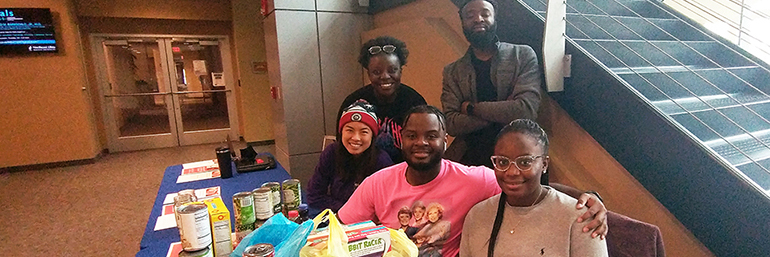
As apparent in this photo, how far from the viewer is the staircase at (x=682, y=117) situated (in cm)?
149

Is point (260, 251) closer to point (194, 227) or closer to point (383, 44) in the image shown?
point (194, 227)

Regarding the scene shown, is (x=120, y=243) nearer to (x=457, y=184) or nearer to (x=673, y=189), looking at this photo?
(x=457, y=184)

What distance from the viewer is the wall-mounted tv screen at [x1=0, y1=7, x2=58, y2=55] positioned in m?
4.81

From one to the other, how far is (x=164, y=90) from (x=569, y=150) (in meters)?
6.24

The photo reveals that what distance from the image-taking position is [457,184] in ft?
4.26

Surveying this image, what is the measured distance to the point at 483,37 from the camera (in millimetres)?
1734

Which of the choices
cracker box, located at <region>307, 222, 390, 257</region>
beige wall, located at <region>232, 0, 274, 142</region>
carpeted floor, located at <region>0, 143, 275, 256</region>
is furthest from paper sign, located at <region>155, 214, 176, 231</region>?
beige wall, located at <region>232, 0, 274, 142</region>

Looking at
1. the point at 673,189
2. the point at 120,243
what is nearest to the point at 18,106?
the point at 120,243

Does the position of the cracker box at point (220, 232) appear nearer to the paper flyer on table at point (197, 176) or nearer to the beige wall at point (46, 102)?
the paper flyer on table at point (197, 176)

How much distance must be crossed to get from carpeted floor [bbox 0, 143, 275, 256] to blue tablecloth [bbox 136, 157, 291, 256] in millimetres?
1033

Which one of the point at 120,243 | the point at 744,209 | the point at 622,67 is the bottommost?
the point at 120,243

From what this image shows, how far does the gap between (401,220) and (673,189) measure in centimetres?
118

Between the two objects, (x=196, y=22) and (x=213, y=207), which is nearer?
(x=213, y=207)

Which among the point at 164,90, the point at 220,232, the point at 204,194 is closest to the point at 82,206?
→ the point at 204,194
